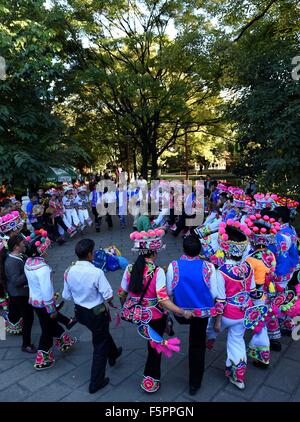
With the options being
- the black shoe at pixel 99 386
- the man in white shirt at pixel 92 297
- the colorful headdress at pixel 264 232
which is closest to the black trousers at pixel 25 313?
the man in white shirt at pixel 92 297

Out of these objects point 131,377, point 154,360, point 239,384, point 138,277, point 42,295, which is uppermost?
point 138,277

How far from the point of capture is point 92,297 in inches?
131

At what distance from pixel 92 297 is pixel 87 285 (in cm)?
17

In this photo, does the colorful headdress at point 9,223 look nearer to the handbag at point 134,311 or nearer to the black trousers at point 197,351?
the handbag at point 134,311

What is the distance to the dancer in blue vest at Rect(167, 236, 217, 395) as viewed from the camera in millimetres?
3154

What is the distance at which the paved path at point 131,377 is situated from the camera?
329 cm

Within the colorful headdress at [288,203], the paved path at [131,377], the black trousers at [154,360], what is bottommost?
the paved path at [131,377]

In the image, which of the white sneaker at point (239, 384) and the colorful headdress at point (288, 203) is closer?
the white sneaker at point (239, 384)

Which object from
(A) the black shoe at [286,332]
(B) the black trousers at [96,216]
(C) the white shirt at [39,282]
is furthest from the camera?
(B) the black trousers at [96,216]

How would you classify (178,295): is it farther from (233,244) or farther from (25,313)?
(25,313)

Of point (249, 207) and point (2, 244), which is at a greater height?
point (249, 207)

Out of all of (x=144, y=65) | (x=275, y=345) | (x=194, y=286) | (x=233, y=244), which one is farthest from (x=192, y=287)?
(x=144, y=65)

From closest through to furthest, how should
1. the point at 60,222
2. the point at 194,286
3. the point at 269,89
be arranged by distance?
1. the point at 194,286
2. the point at 269,89
3. the point at 60,222

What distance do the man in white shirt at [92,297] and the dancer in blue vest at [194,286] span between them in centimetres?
73
